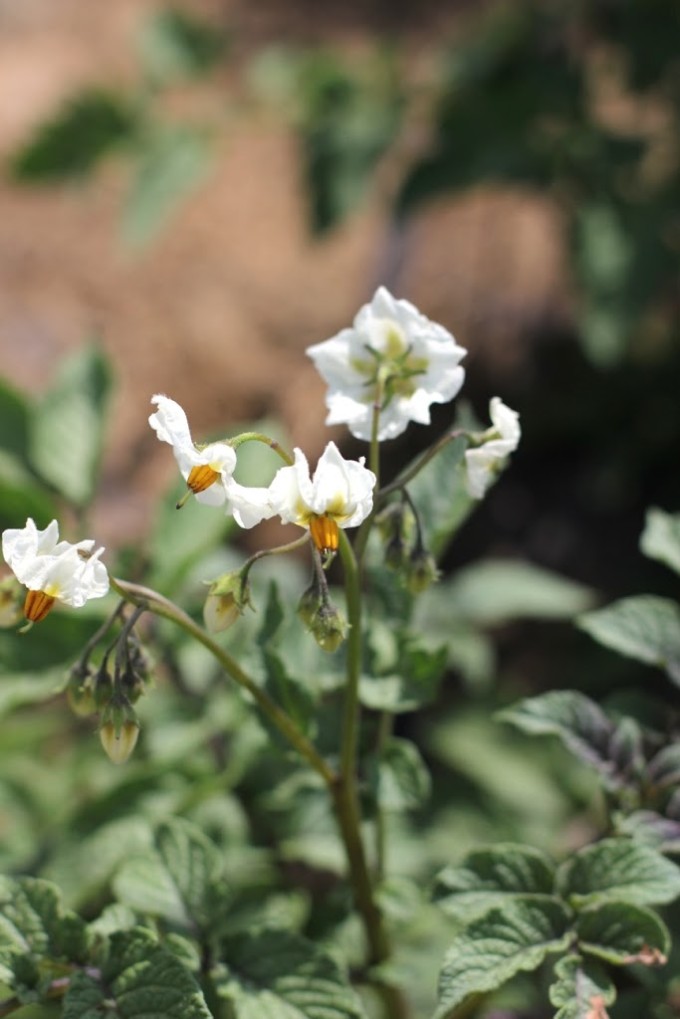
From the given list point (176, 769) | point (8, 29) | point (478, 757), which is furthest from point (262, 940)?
point (8, 29)

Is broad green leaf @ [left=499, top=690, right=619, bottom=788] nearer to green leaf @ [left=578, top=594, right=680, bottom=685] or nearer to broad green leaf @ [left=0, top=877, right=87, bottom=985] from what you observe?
green leaf @ [left=578, top=594, right=680, bottom=685]

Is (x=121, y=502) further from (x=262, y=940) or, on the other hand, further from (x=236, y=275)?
(x=262, y=940)

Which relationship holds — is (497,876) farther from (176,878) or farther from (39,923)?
(39,923)

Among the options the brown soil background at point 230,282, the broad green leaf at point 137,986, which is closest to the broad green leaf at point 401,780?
the broad green leaf at point 137,986

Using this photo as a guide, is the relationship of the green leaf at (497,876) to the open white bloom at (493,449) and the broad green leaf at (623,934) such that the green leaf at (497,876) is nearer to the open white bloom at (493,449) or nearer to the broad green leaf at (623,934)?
the broad green leaf at (623,934)

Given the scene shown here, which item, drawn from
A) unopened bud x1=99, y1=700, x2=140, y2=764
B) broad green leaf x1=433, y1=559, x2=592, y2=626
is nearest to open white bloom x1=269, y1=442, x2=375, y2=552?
unopened bud x1=99, y1=700, x2=140, y2=764

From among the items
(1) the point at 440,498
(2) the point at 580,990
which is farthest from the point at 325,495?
(2) the point at 580,990
